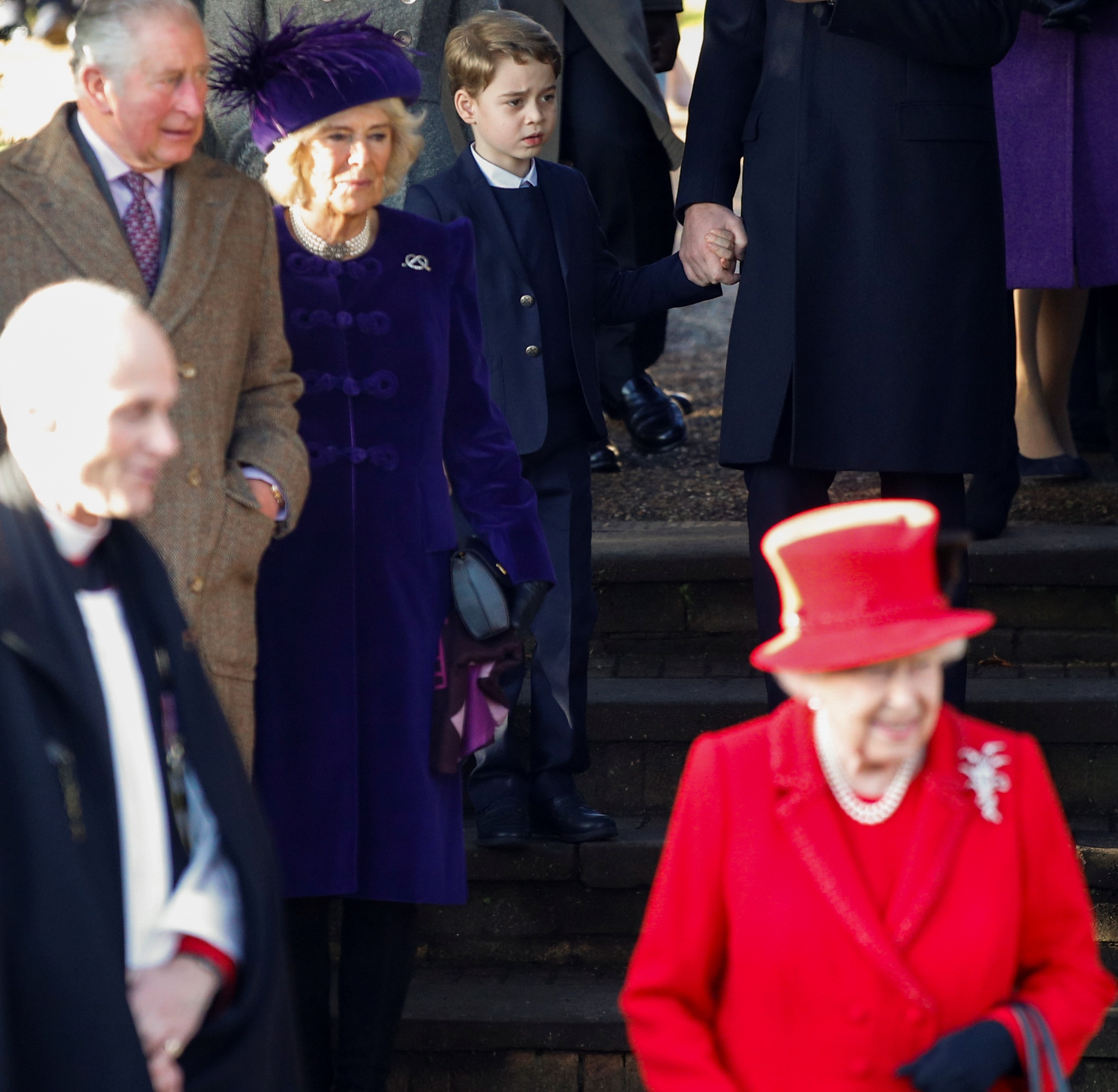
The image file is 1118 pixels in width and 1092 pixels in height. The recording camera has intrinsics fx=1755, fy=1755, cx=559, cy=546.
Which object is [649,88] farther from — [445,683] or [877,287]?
[445,683]

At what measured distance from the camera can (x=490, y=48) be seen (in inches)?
142

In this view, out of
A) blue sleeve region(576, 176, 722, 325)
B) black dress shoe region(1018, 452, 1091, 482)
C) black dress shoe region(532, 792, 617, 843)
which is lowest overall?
black dress shoe region(532, 792, 617, 843)

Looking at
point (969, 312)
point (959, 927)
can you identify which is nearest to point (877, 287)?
point (969, 312)

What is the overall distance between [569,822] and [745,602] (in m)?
0.89

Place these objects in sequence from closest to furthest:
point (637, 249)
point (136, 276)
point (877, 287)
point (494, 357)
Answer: point (136, 276)
point (877, 287)
point (494, 357)
point (637, 249)

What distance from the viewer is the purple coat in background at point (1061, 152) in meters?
4.54

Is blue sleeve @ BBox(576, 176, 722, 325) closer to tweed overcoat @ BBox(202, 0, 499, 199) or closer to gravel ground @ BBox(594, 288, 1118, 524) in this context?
tweed overcoat @ BBox(202, 0, 499, 199)

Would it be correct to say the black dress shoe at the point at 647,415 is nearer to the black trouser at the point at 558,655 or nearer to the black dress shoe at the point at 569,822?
the black trouser at the point at 558,655

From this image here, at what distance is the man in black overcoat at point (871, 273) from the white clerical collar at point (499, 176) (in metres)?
0.53

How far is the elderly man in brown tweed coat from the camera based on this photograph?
2.58 metres

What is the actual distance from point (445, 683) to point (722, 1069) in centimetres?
124

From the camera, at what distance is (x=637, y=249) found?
17.2ft

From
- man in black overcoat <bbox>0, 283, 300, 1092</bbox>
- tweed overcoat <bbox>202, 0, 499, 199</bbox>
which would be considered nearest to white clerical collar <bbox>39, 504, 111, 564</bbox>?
man in black overcoat <bbox>0, 283, 300, 1092</bbox>

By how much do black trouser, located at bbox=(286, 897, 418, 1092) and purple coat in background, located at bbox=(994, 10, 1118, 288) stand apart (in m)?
2.52
